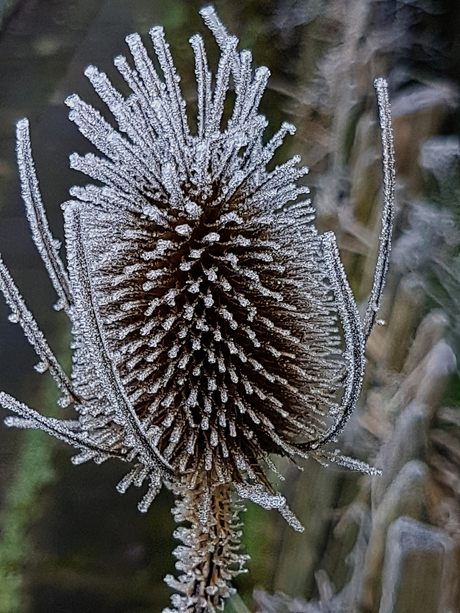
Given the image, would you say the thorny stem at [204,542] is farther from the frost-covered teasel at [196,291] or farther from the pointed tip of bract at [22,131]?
the pointed tip of bract at [22,131]

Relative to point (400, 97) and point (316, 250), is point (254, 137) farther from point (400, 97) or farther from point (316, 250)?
point (400, 97)

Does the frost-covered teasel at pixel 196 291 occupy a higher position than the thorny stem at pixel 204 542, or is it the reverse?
the frost-covered teasel at pixel 196 291

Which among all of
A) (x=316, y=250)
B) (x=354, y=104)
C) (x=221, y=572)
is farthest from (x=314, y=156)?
(x=221, y=572)

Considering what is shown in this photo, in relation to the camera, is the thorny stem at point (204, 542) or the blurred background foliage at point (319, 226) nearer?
the thorny stem at point (204, 542)

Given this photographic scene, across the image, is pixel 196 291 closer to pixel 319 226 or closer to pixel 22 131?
pixel 22 131

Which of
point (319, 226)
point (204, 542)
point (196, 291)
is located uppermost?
point (319, 226)

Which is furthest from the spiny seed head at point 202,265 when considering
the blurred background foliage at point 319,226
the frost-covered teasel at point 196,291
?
the blurred background foliage at point 319,226

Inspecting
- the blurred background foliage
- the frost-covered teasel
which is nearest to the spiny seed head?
the frost-covered teasel

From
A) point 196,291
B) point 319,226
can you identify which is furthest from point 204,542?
point 319,226
